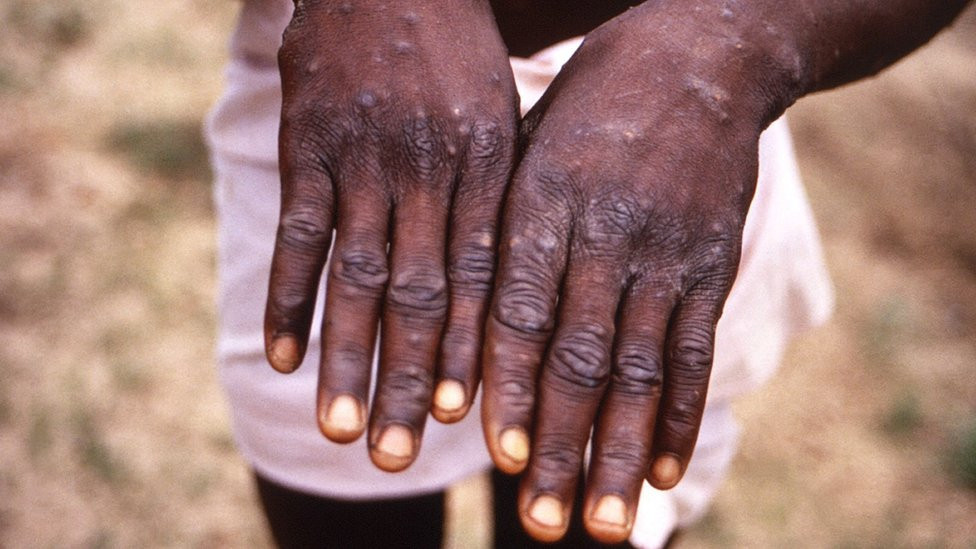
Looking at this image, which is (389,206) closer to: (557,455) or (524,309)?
(524,309)

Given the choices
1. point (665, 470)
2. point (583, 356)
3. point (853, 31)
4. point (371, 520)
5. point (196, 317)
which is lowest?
point (196, 317)

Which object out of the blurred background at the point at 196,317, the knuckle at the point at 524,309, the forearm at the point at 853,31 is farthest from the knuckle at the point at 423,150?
the blurred background at the point at 196,317

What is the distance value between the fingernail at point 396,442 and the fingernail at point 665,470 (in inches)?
8.9

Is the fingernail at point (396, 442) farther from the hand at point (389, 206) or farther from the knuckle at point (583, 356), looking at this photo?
the knuckle at point (583, 356)

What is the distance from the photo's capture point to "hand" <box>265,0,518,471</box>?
755 millimetres

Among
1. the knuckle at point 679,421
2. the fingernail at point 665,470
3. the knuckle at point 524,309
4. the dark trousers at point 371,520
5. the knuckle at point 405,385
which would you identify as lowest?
the dark trousers at point 371,520

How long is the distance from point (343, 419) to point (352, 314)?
A: 9 cm

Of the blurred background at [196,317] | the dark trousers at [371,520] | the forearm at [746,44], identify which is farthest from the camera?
the blurred background at [196,317]

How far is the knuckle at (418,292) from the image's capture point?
76cm

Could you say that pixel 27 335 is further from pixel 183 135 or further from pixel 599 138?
pixel 599 138

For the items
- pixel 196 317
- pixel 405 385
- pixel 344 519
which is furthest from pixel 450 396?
pixel 196 317

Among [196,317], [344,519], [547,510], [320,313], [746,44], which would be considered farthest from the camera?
[196,317]

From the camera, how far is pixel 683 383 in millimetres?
786

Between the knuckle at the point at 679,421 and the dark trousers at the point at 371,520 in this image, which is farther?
the dark trousers at the point at 371,520
